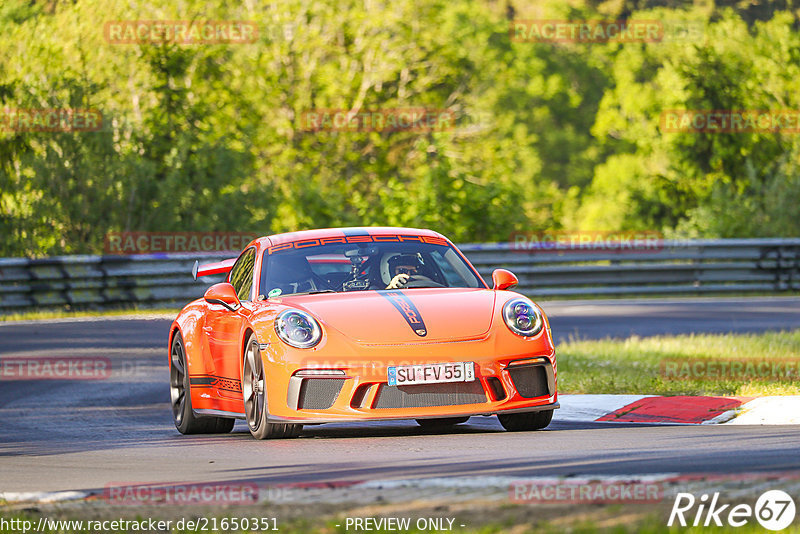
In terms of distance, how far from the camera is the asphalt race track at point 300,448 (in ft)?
22.4

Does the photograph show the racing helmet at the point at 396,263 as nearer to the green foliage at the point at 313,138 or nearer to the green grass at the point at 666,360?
the green grass at the point at 666,360

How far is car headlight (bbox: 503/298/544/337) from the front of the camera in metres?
8.88

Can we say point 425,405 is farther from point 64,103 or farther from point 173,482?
point 64,103

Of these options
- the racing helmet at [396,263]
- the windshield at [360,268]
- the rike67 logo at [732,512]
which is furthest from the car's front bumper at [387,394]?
the rike67 logo at [732,512]

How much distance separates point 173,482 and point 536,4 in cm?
8036

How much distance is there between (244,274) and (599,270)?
14.9m

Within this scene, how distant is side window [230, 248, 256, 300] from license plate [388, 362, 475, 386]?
175 centimetres

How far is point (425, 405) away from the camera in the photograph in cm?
848
